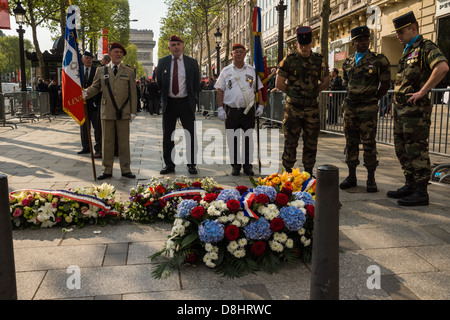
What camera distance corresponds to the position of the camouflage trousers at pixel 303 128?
5.99 m

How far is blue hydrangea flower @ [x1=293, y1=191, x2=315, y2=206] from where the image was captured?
3.79 m

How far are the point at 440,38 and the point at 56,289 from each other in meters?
20.2

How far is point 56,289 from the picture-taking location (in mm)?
2965

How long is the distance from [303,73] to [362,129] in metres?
1.08

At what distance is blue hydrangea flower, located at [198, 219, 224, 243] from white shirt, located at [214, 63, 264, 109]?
3.85 meters

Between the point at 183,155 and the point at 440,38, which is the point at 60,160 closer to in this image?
the point at 183,155

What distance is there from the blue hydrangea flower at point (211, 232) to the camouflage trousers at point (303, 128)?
3.03 m

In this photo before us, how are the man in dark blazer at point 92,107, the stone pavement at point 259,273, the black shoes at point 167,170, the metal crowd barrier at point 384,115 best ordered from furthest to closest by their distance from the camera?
1. the man in dark blazer at point 92,107
2. the black shoes at point 167,170
3. the metal crowd barrier at point 384,115
4. the stone pavement at point 259,273

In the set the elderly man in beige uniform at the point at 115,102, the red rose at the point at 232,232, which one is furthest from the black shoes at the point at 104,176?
the red rose at the point at 232,232

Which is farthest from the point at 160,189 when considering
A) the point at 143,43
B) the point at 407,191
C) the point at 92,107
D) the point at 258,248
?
the point at 143,43

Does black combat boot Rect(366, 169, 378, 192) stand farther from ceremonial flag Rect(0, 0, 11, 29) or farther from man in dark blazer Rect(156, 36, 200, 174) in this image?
ceremonial flag Rect(0, 0, 11, 29)

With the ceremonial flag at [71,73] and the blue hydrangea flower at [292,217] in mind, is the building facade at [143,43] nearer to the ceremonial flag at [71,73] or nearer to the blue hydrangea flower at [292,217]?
the ceremonial flag at [71,73]

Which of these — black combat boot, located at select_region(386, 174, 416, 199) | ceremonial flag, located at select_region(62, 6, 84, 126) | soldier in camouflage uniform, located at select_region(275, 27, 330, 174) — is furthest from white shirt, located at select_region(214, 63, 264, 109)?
black combat boot, located at select_region(386, 174, 416, 199)


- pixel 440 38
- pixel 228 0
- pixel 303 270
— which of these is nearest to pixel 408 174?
pixel 303 270
